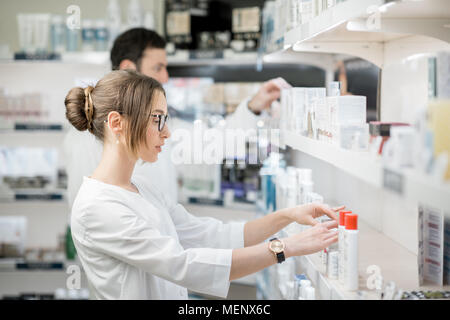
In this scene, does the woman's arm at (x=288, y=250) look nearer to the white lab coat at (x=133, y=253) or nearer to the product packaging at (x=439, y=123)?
the white lab coat at (x=133, y=253)

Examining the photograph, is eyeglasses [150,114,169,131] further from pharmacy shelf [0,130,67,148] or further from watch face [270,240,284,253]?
pharmacy shelf [0,130,67,148]

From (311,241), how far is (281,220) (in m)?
0.36

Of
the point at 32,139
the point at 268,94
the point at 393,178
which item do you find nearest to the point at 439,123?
the point at 393,178

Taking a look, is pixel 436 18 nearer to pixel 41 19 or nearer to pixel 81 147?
pixel 81 147

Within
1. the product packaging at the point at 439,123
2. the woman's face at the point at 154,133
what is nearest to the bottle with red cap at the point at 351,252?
the product packaging at the point at 439,123

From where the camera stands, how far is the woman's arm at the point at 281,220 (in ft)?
5.69

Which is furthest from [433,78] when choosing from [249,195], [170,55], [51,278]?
[51,278]

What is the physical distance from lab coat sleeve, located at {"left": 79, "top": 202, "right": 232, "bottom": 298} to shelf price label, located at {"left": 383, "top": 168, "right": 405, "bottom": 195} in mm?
657

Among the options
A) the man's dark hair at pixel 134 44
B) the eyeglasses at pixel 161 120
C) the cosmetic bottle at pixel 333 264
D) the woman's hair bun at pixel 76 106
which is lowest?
the cosmetic bottle at pixel 333 264

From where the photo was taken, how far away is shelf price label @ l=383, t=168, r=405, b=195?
0.95 m

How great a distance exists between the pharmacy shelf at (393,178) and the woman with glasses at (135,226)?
0.32 metres

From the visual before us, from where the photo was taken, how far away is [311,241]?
4.91ft

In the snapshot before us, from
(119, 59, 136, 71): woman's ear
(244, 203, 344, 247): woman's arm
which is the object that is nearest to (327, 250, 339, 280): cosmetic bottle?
(244, 203, 344, 247): woman's arm
